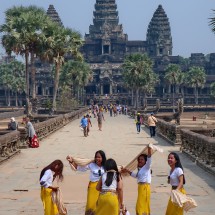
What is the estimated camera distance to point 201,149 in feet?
72.7

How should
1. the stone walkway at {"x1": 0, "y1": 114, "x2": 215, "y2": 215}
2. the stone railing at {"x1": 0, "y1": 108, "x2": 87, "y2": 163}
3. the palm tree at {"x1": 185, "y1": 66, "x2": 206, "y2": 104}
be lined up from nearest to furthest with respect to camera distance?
1. the stone walkway at {"x1": 0, "y1": 114, "x2": 215, "y2": 215}
2. the stone railing at {"x1": 0, "y1": 108, "x2": 87, "y2": 163}
3. the palm tree at {"x1": 185, "y1": 66, "x2": 206, "y2": 104}

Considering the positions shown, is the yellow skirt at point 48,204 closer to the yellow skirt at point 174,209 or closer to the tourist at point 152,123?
the yellow skirt at point 174,209

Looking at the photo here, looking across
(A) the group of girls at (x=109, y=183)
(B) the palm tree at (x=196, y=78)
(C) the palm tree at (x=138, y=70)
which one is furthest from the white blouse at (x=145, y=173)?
(B) the palm tree at (x=196, y=78)

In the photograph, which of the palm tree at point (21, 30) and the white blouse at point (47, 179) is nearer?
the white blouse at point (47, 179)

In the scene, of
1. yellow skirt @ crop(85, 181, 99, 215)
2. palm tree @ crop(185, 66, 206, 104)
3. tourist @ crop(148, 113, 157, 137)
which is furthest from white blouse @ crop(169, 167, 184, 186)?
palm tree @ crop(185, 66, 206, 104)

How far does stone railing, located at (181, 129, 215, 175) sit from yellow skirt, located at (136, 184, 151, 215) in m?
7.47

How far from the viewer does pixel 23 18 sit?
56.0m

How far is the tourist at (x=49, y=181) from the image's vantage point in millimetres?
10891

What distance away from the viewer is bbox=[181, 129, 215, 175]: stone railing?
2013 centimetres

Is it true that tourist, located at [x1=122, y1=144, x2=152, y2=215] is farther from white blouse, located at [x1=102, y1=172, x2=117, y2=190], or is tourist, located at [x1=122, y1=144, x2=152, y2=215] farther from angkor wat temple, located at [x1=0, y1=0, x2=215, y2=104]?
angkor wat temple, located at [x1=0, y1=0, x2=215, y2=104]

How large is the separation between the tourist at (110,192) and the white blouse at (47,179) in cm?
106

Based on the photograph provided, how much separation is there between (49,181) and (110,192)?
4.39 feet

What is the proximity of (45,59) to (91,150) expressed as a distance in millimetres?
32244

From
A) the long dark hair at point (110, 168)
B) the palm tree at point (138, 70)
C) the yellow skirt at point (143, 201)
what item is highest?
the palm tree at point (138, 70)
